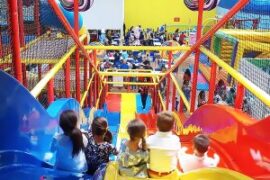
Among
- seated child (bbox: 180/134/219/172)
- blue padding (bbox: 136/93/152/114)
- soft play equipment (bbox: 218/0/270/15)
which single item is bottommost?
blue padding (bbox: 136/93/152/114)

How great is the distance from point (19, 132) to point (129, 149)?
57cm

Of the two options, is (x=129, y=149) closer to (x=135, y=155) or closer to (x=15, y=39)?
(x=135, y=155)

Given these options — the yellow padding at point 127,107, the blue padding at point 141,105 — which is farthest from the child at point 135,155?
the blue padding at point 141,105

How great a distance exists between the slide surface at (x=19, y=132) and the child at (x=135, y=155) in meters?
0.27

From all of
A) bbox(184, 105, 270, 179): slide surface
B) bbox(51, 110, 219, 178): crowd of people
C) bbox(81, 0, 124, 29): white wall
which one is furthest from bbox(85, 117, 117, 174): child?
bbox(81, 0, 124, 29): white wall

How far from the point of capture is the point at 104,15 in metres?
13.9

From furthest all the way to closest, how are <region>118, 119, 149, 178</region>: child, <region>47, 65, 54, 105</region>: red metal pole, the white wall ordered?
the white wall < <region>47, 65, 54, 105</region>: red metal pole < <region>118, 119, 149, 178</region>: child

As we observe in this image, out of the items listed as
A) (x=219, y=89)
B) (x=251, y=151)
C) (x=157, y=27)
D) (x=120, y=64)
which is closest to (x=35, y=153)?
(x=251, y=151)

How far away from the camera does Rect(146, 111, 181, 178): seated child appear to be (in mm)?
1920

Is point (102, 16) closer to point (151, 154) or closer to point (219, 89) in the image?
point (219, 89)

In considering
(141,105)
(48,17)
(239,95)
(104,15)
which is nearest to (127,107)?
(141,105)

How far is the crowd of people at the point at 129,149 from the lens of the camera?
1.91 metres

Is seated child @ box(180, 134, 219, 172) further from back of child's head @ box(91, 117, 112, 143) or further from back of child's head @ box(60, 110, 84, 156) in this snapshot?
back of child's head @ box(60, 110, 84, 156)

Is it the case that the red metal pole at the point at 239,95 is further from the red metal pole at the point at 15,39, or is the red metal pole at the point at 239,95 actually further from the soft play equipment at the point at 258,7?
the soft play equipment at the point at 258,7
